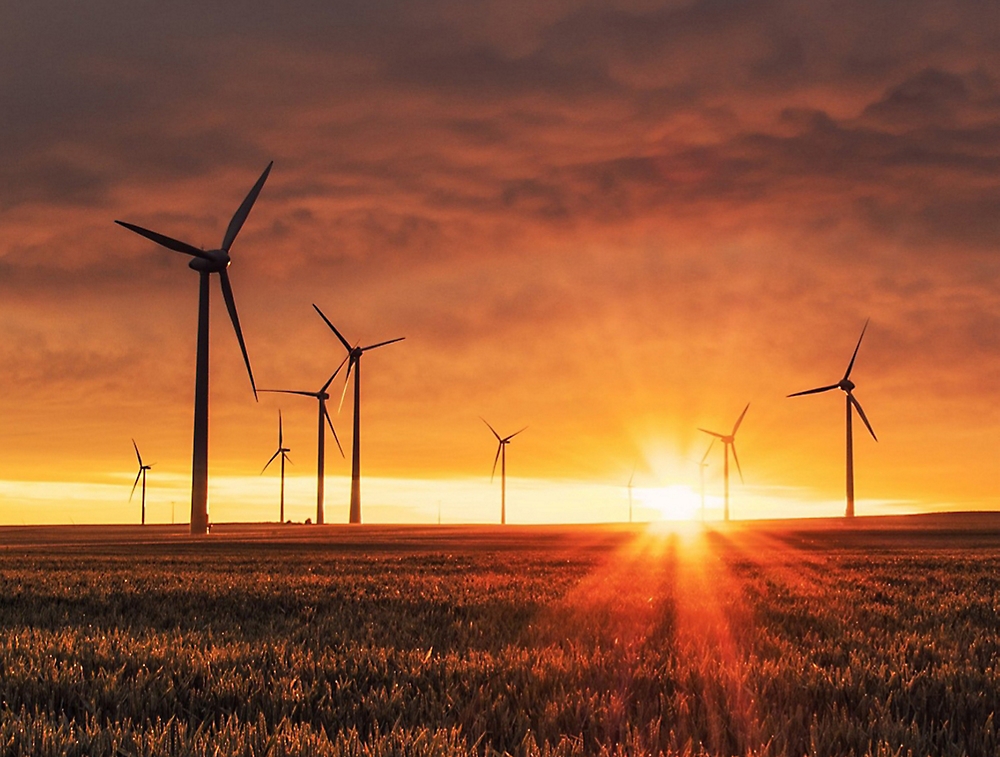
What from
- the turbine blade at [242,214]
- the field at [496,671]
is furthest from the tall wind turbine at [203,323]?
the field at [496,671]

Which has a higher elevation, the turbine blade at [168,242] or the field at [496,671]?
the turbine blade at [168,242]

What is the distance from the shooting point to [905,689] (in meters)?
8.25

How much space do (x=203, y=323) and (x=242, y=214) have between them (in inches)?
424

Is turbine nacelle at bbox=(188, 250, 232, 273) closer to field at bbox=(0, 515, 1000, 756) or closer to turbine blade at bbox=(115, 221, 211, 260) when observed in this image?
turbine blade at bbox=(115, 221, 211, 260)

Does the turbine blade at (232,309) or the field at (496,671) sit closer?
the field at (496,671)

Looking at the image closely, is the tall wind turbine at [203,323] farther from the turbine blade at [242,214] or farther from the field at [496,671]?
the field at [496,671]

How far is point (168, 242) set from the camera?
78500 millimetres

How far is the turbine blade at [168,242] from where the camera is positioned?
2857 inches

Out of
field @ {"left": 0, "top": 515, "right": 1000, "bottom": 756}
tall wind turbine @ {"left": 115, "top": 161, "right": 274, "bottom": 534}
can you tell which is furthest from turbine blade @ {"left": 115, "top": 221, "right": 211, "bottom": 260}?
field @ {"left": 0, "top": 515, "right": 1000, "bottom": 756}

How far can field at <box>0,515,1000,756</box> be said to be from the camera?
640 cm

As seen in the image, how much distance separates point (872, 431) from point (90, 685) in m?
121

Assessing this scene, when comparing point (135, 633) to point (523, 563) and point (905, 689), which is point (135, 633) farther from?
point (523, 563)

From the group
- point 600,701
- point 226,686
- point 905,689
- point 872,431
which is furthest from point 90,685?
point 872,431

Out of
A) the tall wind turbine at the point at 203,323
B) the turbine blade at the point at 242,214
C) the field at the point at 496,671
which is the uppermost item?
the turbine blade at the point at 242,214
